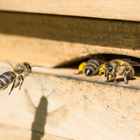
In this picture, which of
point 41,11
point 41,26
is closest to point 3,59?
point 41,26

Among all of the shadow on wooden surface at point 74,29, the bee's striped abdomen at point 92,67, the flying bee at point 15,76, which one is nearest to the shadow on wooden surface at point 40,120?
the flying bee at point 15,76

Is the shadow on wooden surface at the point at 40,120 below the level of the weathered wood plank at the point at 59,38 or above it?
below

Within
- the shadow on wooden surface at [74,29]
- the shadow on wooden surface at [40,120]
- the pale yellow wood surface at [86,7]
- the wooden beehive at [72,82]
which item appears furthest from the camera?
the shadow on wooden surface at [40,120]

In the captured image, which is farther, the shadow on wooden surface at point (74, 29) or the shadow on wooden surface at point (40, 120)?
the shadow on wooden surface at point (40, 120)

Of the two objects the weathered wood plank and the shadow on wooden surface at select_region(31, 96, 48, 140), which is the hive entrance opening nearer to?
the weathered wood plank

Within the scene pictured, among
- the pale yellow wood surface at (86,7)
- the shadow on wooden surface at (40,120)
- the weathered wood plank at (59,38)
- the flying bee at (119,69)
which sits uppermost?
the pale yellow wood surface at (86,7)

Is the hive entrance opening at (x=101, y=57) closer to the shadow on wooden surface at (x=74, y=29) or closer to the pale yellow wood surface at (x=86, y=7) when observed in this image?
the shadow on wooden surface at (x=74, y=29)

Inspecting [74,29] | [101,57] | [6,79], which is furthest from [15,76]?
[101,57]

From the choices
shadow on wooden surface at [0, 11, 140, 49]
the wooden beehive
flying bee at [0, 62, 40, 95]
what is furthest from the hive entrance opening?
flying bee at [0, 62, 40, 95]

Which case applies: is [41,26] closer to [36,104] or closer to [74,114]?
[36,104]
